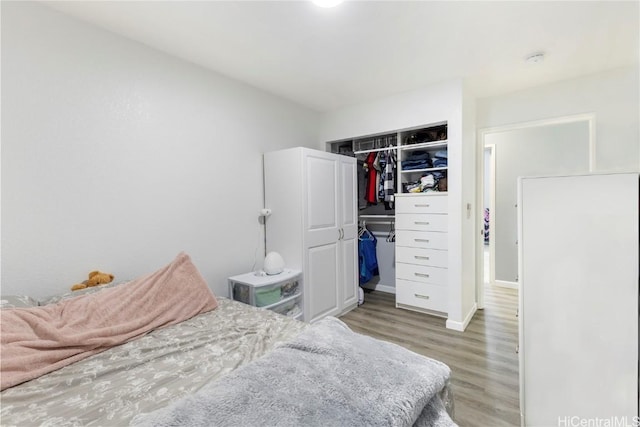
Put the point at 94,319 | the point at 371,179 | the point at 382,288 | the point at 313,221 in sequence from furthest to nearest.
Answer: the point at 382,288 < the point at 371,179 < the point at 313,221 < the point at 94,319

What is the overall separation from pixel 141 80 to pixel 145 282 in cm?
145

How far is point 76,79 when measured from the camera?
1.76m

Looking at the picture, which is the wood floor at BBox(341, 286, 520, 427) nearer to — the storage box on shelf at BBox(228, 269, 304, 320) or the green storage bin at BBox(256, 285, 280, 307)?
the storage box on shelf at BBox(228, 269, 304, 320)

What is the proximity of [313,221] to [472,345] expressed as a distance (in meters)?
1.77

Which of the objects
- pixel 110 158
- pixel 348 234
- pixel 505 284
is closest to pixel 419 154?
pixel 348 234

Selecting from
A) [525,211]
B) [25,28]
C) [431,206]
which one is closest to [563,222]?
[525,211]

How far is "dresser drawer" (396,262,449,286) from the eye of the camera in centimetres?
289

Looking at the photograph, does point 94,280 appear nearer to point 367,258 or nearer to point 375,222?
point 367,258

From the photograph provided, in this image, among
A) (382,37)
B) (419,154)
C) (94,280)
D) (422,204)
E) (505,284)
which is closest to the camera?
(94,280)

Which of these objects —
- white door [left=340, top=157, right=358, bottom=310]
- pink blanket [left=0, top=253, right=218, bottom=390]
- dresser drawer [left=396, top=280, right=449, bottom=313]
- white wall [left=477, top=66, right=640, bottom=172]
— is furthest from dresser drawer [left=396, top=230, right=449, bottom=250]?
pink blanket [left=0, top=253, right=218, bottom=390]

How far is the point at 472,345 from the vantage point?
2410mm

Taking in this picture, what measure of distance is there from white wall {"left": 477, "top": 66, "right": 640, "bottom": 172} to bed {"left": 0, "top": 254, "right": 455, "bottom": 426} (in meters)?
2.79

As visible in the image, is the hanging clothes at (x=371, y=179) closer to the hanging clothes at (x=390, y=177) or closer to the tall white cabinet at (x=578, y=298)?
the hanging clothes at (x=390, y=177)

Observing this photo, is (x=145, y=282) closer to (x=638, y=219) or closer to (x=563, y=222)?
(x=563, y=222)
